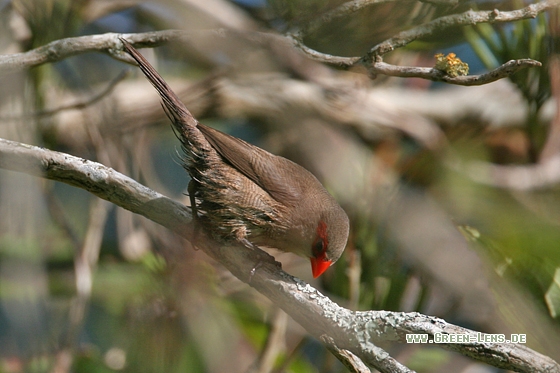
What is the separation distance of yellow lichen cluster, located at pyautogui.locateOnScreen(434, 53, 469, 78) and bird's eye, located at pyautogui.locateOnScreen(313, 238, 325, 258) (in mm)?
1199

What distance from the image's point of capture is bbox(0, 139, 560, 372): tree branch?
82.6 inches

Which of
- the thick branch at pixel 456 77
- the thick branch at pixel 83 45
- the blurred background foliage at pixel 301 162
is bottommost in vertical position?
the blurred background foliage at pixel 301 162

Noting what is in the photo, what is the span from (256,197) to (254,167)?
0.62ft

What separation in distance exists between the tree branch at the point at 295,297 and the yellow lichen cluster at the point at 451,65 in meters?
1.06

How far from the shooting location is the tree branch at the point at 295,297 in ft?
6.88

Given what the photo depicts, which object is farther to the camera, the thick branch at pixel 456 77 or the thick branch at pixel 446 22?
the thick branch at pixel 446 22

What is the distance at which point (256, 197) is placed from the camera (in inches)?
126

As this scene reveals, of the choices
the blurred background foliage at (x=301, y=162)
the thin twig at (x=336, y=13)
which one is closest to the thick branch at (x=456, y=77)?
the thin twig at (x=336, y=13)

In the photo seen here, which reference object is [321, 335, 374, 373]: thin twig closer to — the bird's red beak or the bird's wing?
the bird's red beak

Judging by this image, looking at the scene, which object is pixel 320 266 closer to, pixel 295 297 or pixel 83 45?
pixel 295 297

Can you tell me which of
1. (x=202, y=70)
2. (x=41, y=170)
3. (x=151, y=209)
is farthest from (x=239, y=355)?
(x=202, y=70)

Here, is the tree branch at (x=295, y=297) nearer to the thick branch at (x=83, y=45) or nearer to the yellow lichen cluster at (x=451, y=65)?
the thick branch at (x=83, y=45)

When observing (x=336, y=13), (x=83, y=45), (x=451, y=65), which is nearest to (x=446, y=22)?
(x=451, y=65)

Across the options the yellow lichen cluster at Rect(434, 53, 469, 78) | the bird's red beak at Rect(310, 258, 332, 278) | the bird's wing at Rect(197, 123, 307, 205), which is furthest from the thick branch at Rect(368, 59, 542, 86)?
the bird's red beak at Rect(310, 258, 332, 278)
